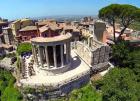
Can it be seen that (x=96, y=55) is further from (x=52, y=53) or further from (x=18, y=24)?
(x=18, y=24)

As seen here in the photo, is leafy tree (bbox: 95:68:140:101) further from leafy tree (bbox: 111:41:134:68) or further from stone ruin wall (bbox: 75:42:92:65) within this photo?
leafy tree (bbox: 111:41:134:68)

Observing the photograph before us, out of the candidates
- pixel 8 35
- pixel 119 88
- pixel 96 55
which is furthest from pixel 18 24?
pixel 119 88

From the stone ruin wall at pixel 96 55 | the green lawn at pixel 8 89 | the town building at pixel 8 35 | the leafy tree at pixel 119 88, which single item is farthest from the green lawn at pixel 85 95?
the town building at pixel 8 35

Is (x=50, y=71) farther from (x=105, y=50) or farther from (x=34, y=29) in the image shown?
(x=34, y=29)

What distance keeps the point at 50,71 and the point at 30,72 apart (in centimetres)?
370

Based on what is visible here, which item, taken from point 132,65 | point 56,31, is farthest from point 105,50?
point 56,31

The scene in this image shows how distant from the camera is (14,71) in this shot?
4981cm

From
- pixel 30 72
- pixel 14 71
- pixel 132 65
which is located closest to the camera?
pixel 30 72

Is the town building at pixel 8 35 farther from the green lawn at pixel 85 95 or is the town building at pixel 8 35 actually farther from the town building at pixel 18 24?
the green lawn at pixel 85 95

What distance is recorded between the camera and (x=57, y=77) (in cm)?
3997

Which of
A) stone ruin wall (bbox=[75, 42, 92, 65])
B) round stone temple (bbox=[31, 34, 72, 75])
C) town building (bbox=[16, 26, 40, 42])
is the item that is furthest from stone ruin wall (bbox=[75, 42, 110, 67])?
town building (bbox=[16, 26, 40, 42])

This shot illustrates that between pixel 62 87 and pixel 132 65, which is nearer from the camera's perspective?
pixel 62 87

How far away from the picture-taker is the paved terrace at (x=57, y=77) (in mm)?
36541

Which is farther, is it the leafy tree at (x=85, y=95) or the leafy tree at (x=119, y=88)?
the leafy tree at (x=85, y=95)
